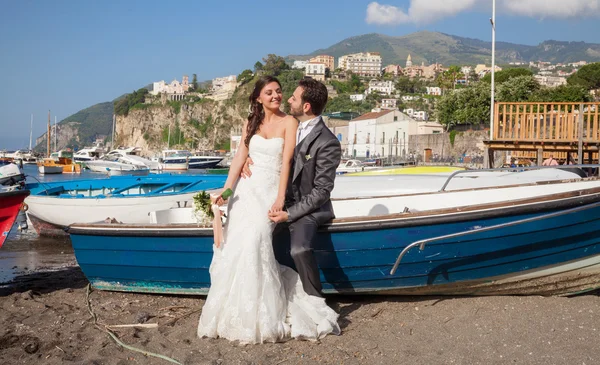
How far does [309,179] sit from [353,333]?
1498 mm

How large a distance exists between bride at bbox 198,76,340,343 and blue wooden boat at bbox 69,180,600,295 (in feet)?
2.18

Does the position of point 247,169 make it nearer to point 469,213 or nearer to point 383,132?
point 469,213

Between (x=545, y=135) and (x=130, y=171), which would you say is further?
(x=130, y=171)

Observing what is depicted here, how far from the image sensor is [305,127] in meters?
5.45

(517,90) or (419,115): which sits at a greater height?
(419,115)

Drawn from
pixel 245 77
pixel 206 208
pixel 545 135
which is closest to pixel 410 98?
pixel 245 77

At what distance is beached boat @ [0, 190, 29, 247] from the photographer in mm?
7422

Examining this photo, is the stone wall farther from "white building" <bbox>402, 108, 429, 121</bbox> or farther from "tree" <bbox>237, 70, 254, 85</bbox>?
"tree" <bbox>237, 70, 254, 85</bbox>

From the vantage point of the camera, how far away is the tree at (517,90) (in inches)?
2552

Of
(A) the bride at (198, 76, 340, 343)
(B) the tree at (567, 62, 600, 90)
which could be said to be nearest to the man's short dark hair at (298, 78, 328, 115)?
(A) the bride at (198, 76, 340, 343)

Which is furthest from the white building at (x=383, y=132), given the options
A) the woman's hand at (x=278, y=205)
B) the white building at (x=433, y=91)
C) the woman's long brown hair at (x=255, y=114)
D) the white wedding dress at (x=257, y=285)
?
the white building at (x=433, y=91)

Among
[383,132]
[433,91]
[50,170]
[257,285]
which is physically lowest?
[50,170]

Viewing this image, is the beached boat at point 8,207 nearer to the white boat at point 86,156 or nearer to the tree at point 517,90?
the tree at point 517,90

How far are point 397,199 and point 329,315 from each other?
104 inches
